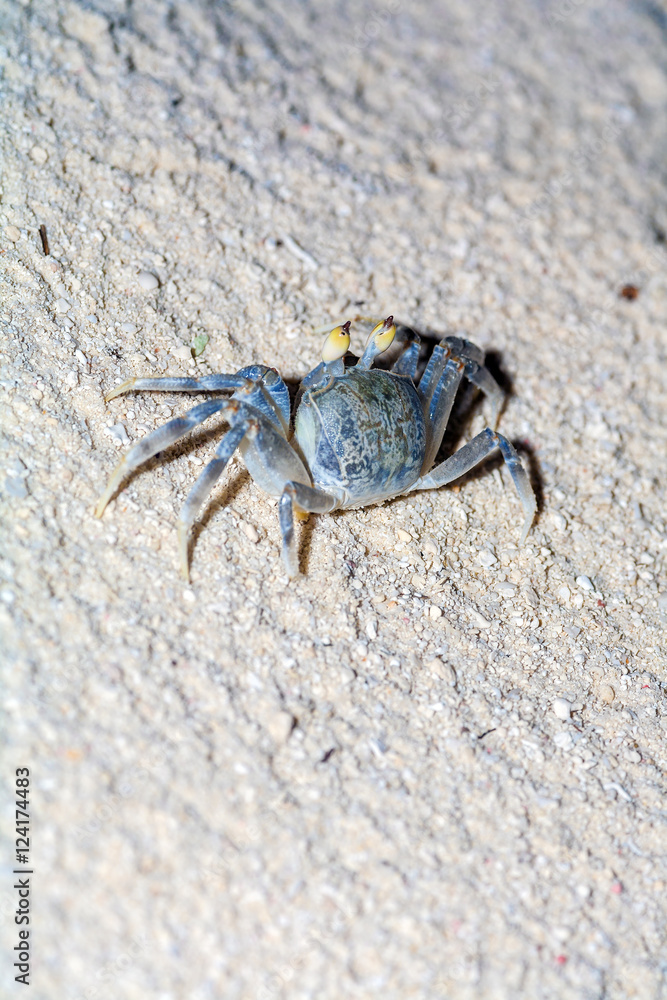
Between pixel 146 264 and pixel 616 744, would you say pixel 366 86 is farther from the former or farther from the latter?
pixel 616 744

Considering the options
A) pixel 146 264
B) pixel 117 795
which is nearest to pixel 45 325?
pixel 146 264

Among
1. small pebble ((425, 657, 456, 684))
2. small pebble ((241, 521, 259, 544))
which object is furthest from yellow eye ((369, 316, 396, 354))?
small pebble ((425, 657, 456, 684))

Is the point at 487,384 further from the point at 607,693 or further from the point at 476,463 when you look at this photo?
the point at 607,693

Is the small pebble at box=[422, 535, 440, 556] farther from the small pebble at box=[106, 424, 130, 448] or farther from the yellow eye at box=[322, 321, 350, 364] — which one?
the small pebble at box=[106, 424, 130, 448]

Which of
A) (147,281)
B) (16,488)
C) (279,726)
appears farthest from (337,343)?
(279,726)

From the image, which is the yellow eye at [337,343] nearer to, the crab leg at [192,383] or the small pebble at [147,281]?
the crab leg at [192,383]
